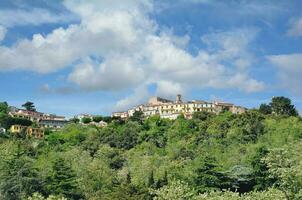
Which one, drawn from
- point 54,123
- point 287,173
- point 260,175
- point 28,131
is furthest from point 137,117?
point 287,173

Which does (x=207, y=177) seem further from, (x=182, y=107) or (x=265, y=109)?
(x=182, y=107)

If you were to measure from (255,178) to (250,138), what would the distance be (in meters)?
33.7

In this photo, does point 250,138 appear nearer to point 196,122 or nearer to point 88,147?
point 196,122

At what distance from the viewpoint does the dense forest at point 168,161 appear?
39.7 metres

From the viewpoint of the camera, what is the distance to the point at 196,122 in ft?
390

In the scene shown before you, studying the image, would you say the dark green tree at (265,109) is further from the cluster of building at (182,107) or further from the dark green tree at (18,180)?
the dark green tree at (18,180)

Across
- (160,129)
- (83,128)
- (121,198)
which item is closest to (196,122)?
(160,129)

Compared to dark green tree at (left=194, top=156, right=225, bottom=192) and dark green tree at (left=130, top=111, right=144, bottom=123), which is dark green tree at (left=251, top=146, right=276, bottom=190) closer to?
dark green tree at (left=194, top=156, right=225, bottom=192)

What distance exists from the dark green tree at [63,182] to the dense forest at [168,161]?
11 centimetres

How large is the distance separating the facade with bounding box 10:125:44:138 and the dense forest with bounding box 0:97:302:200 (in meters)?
3.30

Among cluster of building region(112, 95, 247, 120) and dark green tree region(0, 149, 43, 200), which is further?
cluster of building region(112, 95, 247, 120)

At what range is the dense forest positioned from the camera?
39.7m

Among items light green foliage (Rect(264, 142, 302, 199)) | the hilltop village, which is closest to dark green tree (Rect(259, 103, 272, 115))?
the hilltop village

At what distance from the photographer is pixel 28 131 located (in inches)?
5335
